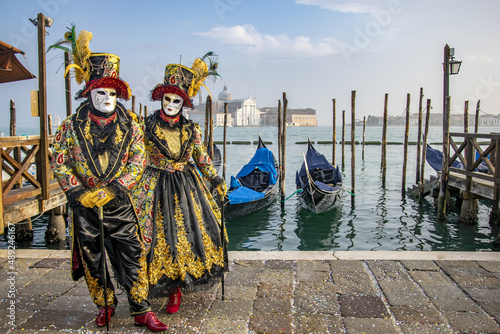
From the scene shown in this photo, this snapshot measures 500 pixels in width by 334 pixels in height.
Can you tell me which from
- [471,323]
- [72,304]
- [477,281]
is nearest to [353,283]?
[471,323]

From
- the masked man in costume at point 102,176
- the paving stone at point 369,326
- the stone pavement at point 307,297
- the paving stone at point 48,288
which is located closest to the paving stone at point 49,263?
the stone pavement at point 307,297

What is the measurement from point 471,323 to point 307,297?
929mm

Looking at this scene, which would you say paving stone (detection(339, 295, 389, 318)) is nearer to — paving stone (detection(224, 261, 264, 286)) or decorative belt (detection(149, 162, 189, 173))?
paving stone (detection(224, 261, 264, 286))

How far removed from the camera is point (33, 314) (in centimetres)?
229

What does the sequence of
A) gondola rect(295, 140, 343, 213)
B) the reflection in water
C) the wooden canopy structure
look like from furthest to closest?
gondola rect(295, 140, 343, 213) < the reflection in water < the wooden canopy structure

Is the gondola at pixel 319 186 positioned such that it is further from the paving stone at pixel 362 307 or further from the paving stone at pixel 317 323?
the paving stone at pixel 317 323

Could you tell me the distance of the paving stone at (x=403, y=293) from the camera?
242 centimetres

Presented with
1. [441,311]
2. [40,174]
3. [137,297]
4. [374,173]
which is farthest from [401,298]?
[374,173]

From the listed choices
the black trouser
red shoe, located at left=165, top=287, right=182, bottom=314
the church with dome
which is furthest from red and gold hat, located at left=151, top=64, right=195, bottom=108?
the church with dome

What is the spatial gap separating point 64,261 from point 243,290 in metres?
1.58

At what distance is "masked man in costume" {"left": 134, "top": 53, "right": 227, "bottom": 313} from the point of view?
2.30 metres

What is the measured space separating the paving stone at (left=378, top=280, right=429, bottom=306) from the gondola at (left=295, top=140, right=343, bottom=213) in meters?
4.74

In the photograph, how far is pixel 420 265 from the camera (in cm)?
299

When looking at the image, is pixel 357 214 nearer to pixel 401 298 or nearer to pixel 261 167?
pixel 261 167
